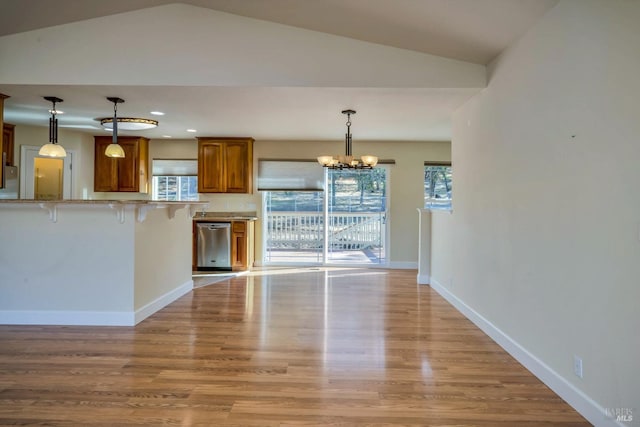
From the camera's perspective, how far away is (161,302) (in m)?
4.18

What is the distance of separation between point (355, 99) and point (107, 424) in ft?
11.2

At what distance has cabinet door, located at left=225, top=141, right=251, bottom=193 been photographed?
21.5ft

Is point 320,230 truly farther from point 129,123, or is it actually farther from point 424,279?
point 129,123

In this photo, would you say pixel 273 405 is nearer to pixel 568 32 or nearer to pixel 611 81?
pixel 611 81

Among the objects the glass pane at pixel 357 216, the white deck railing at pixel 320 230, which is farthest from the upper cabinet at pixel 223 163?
the glass pane at pixel 357 216

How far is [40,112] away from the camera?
4750 mm

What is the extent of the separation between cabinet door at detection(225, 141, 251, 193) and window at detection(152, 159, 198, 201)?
31.7 inches

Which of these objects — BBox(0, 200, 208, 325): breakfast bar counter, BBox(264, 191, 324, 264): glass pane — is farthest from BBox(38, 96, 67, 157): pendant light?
BBox(264, 191, 324, 264): glass pane

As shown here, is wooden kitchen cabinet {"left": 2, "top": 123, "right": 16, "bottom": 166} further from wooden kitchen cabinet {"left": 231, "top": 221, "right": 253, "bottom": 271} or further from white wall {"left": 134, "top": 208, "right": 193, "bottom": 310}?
wooden kitchen cabinet {"left": 231, "top": 221, "right": 253, "bottom": 271}

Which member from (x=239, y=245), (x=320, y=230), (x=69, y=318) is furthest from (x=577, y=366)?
(x=320, y=230)

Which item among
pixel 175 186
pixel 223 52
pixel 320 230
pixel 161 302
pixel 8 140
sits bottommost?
pixel 161 302

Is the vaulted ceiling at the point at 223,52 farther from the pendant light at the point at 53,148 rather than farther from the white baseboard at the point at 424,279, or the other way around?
the white baseboard at the point at 424,279

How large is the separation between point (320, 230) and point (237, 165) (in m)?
1.95

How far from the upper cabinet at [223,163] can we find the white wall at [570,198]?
4209 millimetres
